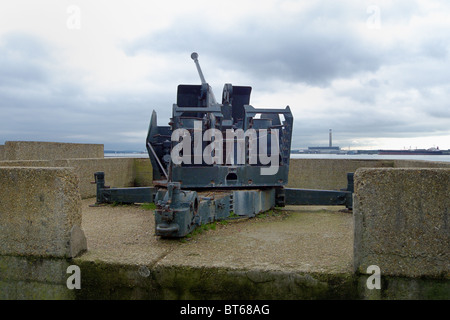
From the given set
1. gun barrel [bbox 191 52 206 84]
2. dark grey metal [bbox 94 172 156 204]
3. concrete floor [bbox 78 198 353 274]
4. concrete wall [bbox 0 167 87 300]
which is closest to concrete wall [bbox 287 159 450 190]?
gun barrel [bbox 191 52 206 84]

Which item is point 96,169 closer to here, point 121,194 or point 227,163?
point 121,194

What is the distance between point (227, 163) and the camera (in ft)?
21.7

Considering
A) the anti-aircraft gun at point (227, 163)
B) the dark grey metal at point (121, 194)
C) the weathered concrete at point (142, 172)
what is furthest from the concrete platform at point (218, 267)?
the weathered concrete at point (142, 172)

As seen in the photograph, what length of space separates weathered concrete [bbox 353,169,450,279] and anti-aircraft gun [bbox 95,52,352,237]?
7.72ft

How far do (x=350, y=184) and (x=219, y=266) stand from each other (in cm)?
456

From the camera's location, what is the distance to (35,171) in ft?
11.5

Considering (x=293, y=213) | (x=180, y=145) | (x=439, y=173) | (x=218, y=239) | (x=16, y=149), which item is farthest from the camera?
(x=16, y=149)

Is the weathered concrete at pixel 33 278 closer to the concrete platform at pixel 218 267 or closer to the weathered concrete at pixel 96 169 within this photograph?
the concrete platform at pixel 218 267

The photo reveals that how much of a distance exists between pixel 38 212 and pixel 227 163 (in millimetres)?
3606

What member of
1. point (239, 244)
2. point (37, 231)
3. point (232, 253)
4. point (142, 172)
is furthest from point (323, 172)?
point (37, 231)
